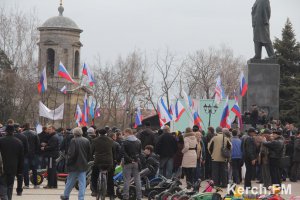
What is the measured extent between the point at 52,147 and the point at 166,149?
3260 mm

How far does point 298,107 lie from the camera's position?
56.3 m

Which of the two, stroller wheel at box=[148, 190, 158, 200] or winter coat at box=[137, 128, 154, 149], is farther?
winter coat at box=[137, 128, 154, 149]

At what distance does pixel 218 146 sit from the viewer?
25906 millimetres

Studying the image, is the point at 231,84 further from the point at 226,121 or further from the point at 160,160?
the point at 160,160

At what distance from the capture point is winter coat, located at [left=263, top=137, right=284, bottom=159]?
2391 cm

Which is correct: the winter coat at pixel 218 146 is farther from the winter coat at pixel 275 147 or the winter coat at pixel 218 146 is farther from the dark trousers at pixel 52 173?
the dark trousers at pixel 52 173

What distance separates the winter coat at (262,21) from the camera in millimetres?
35188

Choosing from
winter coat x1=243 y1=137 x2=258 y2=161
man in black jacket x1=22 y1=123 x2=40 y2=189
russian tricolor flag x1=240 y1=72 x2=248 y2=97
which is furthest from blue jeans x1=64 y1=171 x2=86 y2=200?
russian tricolor flag x1=240 y1=72 x2=248 y2=97

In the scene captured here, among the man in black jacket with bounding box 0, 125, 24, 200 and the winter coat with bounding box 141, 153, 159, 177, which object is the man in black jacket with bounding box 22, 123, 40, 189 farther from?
the man in black jacket with bounding box 0, 125, 24, 200

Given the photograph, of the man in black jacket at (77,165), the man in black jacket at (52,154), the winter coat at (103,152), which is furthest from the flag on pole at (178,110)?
the man in black jacket at (77,165)

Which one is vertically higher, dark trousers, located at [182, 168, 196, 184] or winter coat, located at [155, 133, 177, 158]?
winter coat, located at [155, 133, 177, 158]

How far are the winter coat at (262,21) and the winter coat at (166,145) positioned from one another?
11.0m

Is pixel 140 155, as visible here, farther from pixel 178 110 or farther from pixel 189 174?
pixel 178 110

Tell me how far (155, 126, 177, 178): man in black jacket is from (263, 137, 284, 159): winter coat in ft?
9.49
